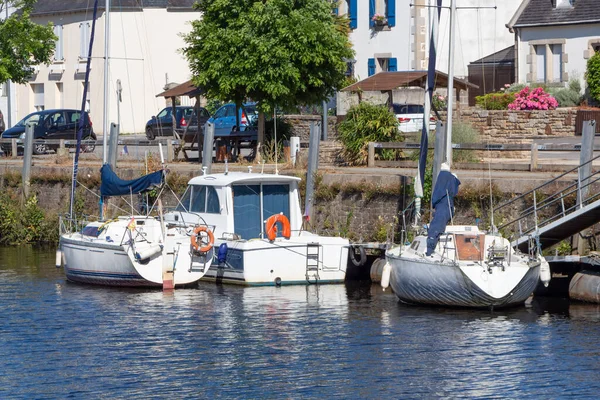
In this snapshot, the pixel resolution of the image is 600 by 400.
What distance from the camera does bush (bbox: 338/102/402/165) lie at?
30516 mm

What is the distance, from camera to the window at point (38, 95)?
59.3 metres

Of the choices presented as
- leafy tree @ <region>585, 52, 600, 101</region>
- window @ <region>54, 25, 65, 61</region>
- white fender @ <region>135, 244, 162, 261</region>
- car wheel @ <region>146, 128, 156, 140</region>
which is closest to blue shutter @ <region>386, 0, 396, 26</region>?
leafy tree @ <region>585, 52, 600, 101</region>

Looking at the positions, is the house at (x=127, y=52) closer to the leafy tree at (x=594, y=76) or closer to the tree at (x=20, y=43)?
the tree at (x=20, y=43)

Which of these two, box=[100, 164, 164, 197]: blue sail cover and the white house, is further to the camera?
the white house

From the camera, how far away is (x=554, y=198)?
23.7 meters

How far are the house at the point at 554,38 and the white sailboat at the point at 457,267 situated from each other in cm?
2222

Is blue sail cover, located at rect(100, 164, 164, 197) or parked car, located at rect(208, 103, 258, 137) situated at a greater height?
parked car, located at rect(208, 103, 258, 137)

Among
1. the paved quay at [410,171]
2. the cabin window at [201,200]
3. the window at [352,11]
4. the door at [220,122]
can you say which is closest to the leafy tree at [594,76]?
the window at [352,11]

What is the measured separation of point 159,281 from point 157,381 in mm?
7799

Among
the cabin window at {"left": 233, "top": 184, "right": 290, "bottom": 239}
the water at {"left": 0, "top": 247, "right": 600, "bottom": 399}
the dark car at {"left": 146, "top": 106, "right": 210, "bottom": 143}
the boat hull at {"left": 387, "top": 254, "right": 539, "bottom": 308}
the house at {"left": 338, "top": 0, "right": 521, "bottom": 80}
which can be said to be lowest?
the water at {"left": 0, "top": 247, "right": 600, "bottom": 399}

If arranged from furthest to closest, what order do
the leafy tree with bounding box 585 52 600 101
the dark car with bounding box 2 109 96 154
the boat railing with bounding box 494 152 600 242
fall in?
the dark car with bounding box 2 109 96 154, the leafy tree with bounding box 585 52 600 101, the boat railing with bounding box 494 152 600 242

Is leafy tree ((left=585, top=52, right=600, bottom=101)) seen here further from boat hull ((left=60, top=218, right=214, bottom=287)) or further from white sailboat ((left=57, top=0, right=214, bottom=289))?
boat hull ((left=60, top=218, right=214, bottom=287))

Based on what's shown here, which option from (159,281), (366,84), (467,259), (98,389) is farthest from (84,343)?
(366,84)

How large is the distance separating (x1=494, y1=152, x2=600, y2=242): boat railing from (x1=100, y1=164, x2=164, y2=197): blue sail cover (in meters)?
7.33
